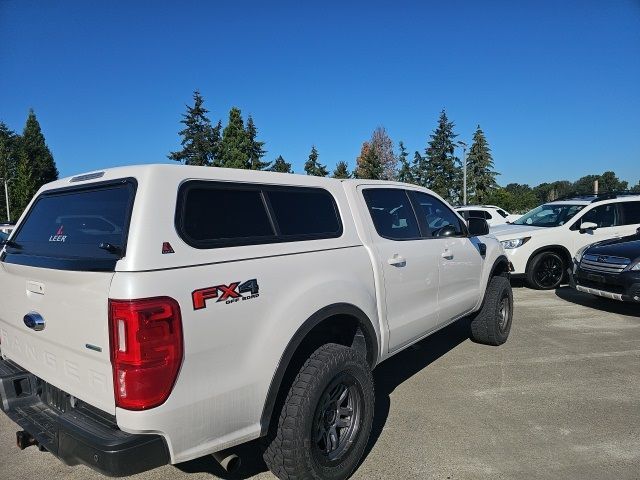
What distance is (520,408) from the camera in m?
3.79

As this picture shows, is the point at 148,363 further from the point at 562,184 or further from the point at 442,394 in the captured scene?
the point at 562,184

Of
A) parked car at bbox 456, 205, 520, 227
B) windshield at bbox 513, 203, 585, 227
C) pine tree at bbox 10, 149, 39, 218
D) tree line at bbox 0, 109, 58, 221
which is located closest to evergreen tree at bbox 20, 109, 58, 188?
tree line at bbox 0, 109, 58, 221

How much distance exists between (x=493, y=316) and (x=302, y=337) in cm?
350

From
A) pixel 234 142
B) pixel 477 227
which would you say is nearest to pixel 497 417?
pixel 477 227

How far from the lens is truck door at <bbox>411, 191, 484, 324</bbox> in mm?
4168

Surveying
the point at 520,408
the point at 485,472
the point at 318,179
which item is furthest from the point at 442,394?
the point at 318,179

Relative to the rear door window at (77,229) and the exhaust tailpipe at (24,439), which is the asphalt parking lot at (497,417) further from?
the rear door window at (77,229)

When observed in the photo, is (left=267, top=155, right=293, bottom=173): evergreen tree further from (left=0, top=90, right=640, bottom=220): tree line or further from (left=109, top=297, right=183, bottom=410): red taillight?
(left=109, top=297, right=183, bottom=410): red taillight

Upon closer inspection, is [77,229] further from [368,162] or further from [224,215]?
[368,162]

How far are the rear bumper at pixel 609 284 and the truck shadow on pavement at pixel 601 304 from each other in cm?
52

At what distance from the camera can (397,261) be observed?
11.3 feet

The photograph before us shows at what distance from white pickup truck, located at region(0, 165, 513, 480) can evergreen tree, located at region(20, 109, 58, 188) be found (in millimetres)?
68888

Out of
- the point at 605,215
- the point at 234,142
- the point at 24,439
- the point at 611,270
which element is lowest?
the point at 24,439

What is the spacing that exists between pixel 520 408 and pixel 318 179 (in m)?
2.57
